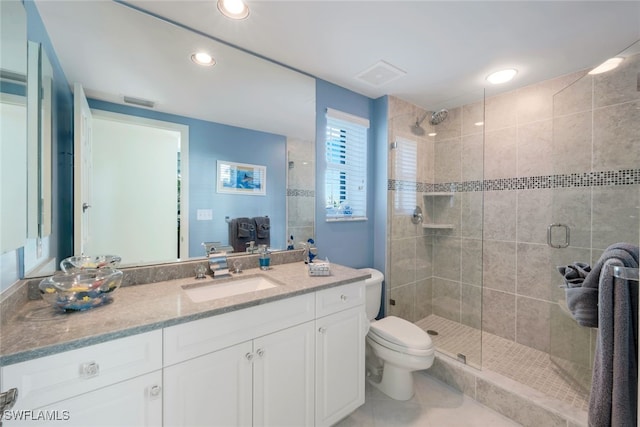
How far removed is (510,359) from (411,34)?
8.08 ft

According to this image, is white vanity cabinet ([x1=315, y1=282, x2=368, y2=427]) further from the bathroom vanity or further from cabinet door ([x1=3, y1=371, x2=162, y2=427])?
cabinet door ([x1=3, y1=371, x2=162, y2=427])

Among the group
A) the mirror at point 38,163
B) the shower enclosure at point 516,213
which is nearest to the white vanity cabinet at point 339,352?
the shower enclosure at point 516,213

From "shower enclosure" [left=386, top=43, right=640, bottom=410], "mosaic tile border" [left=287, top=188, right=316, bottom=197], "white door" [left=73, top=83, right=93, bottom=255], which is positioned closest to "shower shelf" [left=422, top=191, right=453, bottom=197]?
"shower enclosure" [left=386, top=43, right=640, bottom=410]

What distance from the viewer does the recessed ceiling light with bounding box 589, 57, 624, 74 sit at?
166 cm

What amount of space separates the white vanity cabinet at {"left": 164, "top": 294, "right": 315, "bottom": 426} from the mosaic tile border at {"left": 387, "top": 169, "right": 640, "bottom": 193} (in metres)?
1.56

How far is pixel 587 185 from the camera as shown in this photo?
6.18ft

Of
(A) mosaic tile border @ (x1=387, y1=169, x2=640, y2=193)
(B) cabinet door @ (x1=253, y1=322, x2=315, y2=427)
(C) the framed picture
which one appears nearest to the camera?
(B) cabinet door @ (x1=253, y1=322, x2=315, y2=427)

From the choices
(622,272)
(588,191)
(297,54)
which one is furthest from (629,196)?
(297,54)

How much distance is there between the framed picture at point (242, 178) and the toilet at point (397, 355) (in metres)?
1.14

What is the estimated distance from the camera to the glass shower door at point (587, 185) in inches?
65.1

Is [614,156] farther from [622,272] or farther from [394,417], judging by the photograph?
[394,417]

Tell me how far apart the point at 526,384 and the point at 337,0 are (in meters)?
2.57

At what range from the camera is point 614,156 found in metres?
1.75

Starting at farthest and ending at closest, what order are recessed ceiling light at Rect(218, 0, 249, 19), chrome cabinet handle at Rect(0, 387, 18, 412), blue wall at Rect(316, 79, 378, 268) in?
blue wall at Rect(316, 79, 378, 268) → recessed ceiling light at Rect(218, 0, 249, 19) → chrome cabinet handle at Rect(0, 387, 18, 412)
